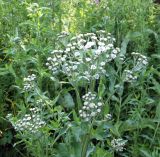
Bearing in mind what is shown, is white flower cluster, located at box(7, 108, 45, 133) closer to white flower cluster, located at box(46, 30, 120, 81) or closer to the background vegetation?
the background vegetation

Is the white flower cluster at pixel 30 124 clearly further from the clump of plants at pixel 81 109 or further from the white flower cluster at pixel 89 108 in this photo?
the white flower cluster at pixel 89 108

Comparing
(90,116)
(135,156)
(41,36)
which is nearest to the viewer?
(90,116)

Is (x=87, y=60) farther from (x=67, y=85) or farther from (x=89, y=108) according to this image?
(x=67, y=85)

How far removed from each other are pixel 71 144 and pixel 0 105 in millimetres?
979

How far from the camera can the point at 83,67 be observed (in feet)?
8.72

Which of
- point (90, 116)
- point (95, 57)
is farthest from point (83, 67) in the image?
point (90, 116)

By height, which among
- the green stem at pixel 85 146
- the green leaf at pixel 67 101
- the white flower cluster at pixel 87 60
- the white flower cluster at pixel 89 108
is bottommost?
the green stem at pixel 85 146

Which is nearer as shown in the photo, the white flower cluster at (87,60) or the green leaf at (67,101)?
the white flower cluster at (87,60)

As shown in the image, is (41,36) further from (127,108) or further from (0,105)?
(127,108)

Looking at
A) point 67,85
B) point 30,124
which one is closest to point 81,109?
point 30,124

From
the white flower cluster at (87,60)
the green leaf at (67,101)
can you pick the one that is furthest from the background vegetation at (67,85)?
the white flower cluster at (87,60)

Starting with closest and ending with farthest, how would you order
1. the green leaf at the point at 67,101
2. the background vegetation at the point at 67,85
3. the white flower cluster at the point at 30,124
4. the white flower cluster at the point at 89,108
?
the white flower cluster at the point at 89,108
the white flower cluster at the point at 30,124
the background vegetation at the point at 67,85
the green leaf at the point at 67,101

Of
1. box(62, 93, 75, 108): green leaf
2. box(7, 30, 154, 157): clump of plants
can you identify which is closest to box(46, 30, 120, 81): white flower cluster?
box(7, 30, 154, 157): clump of plants

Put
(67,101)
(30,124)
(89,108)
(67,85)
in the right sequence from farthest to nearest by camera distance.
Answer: (67,85) → (67,101) → (30,124) → (89,108)
